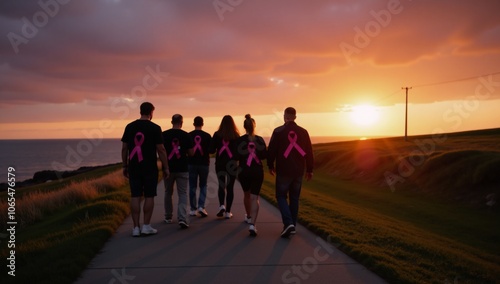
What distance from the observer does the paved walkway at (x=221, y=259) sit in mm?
5219

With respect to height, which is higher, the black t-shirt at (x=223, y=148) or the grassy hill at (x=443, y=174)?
the black t-shirt at (x=223, y=148)

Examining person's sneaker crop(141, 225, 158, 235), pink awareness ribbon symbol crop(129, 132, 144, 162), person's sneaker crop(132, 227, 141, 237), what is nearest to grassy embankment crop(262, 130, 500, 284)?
person's sneaker crop(141, 225, 158, 235)

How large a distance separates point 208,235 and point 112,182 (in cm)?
1089

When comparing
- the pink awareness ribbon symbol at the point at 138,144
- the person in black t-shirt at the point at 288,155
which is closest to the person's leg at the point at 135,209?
the pink awareness ribbon symbol at the point at 138,144

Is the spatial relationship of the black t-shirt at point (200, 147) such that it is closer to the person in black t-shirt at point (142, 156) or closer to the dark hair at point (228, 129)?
the dark hair at point (228, 129)

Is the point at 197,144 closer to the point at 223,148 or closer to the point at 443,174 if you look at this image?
the point at 223,148

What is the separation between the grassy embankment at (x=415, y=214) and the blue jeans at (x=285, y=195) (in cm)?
70

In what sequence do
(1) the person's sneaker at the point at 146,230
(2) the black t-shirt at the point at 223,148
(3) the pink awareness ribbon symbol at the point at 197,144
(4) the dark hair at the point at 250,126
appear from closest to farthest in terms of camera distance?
(1) the person's sneaker at the point at 146,230, (4) the dark hair at the point at 250,126, (2) the black t-shirt at the point at 223,148, (3) the pink awareness ribbon symbol at the point at 197,144

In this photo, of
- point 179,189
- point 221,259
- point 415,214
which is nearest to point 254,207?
point 179,189

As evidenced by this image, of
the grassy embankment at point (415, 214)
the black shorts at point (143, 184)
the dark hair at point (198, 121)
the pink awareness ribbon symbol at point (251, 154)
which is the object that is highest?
the dark hair at point (198, 121)

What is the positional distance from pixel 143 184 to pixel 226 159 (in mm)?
2145

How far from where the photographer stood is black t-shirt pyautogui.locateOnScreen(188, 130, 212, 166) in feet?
30.8

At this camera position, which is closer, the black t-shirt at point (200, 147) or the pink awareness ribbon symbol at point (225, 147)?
the pink awareness ribbon symbol at point (225, 147)

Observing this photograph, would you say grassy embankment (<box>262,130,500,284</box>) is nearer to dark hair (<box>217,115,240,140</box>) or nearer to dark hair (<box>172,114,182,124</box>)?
dark hair (<box>217,115,240,140</box>)
